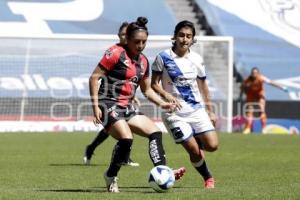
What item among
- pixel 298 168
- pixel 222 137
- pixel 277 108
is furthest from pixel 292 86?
pixel 298 168

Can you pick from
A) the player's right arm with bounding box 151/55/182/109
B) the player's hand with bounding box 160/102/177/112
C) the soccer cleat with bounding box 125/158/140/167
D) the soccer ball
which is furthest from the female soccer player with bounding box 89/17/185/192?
the soccer cleat with bounding box 125/158/140/167

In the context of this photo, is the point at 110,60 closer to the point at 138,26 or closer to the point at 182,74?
the point at 138,26

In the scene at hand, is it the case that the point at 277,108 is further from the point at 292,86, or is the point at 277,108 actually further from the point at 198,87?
the point at 198,87

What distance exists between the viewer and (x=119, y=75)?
10.0m

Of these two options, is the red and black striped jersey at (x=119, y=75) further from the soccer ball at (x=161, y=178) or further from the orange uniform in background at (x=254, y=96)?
the orange uniform in background at (x=254, y=96)

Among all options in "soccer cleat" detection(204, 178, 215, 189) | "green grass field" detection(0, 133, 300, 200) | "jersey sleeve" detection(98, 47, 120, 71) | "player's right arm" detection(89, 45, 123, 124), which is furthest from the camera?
"soccer cleat" detection(204, 178, 215, 189)

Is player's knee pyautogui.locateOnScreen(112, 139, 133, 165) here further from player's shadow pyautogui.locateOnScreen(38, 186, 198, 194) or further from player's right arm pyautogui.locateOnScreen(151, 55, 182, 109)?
player's right arm pyautogui.locateOnScreen(151, 55, 182, 109)

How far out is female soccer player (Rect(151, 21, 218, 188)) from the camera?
10805 millimetres

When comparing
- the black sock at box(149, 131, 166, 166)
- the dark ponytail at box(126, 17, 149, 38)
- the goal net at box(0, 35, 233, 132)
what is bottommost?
the goal net at box(0, 35, 233, 132)

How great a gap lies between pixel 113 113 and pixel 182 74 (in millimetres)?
1239

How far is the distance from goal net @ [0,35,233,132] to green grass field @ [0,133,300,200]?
2665 millimetres

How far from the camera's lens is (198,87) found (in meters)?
11.2

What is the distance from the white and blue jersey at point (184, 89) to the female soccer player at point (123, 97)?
0.70 metres

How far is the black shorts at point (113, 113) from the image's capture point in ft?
32.8
